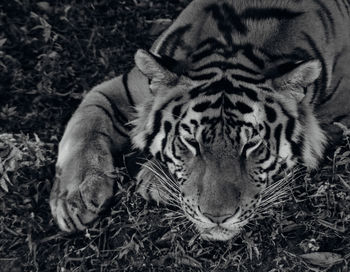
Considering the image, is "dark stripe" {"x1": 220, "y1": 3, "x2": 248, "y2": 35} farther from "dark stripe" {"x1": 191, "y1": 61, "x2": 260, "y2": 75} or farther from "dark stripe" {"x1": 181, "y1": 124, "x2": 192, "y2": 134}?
"dark stripe" {"x1": 181, "y1": 124, "x2": 192, "y2": 134}

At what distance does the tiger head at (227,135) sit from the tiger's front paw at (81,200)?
0.23 m

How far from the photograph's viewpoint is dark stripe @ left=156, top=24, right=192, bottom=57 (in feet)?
7.15

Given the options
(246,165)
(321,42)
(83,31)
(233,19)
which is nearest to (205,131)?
(246,165)

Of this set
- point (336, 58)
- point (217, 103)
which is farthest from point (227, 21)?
point (336, 58)

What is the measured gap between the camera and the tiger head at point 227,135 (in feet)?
6.00

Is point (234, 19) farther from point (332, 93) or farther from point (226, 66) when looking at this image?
point (332, 93)

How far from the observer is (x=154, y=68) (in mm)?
1928

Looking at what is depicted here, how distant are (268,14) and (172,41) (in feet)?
1.17

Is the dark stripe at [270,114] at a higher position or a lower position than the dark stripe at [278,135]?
higher

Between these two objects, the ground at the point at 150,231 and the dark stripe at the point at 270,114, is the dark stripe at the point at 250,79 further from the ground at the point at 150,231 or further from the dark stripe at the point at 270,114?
the ground at the point at 150,231

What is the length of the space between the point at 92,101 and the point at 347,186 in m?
0.99

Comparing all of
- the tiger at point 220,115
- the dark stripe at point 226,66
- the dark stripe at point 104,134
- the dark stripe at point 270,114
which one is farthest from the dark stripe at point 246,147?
the dark stripe at point 104,134

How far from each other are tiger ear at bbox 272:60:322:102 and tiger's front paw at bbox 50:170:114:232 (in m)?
0.67

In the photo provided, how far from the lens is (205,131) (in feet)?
6.10
